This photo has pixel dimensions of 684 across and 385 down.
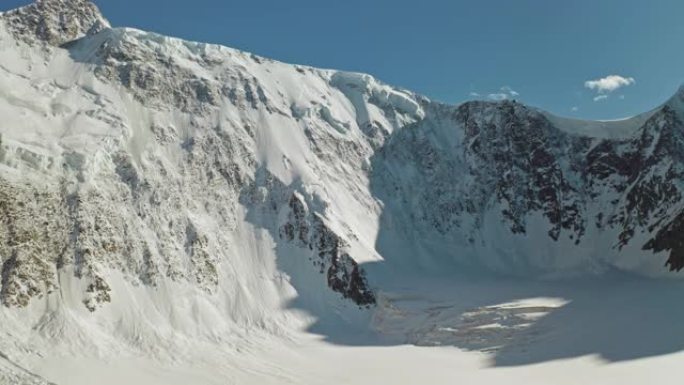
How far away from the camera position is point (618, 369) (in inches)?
1772

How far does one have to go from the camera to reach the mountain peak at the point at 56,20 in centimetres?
7400

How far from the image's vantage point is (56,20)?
78.2 metres

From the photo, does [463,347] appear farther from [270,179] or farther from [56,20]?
[56,20]

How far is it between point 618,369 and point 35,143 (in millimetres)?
51142

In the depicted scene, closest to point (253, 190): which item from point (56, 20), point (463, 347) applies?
point (463, 347)

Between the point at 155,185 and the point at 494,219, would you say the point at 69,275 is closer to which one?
the point at 155,185

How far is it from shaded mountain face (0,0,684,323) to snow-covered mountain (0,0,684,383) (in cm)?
23

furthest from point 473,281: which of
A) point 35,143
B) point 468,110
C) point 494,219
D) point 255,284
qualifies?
point 35,143

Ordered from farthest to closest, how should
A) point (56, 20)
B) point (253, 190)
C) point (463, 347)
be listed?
point (56, 20) < point (253, 190) < point (463, 347)

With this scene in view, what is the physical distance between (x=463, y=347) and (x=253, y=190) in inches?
1139

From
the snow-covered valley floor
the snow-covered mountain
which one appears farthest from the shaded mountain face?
the snow-covered valley floor

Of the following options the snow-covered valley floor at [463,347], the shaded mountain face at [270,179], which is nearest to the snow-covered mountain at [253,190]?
the shaded mountain face at [270,179]

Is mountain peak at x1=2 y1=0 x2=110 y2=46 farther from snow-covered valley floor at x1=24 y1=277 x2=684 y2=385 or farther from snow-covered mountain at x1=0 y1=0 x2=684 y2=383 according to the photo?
snow-covered valley floor at x1=24 y1=277 x2=684 y2=385

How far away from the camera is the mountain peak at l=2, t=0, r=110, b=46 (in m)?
74.0
